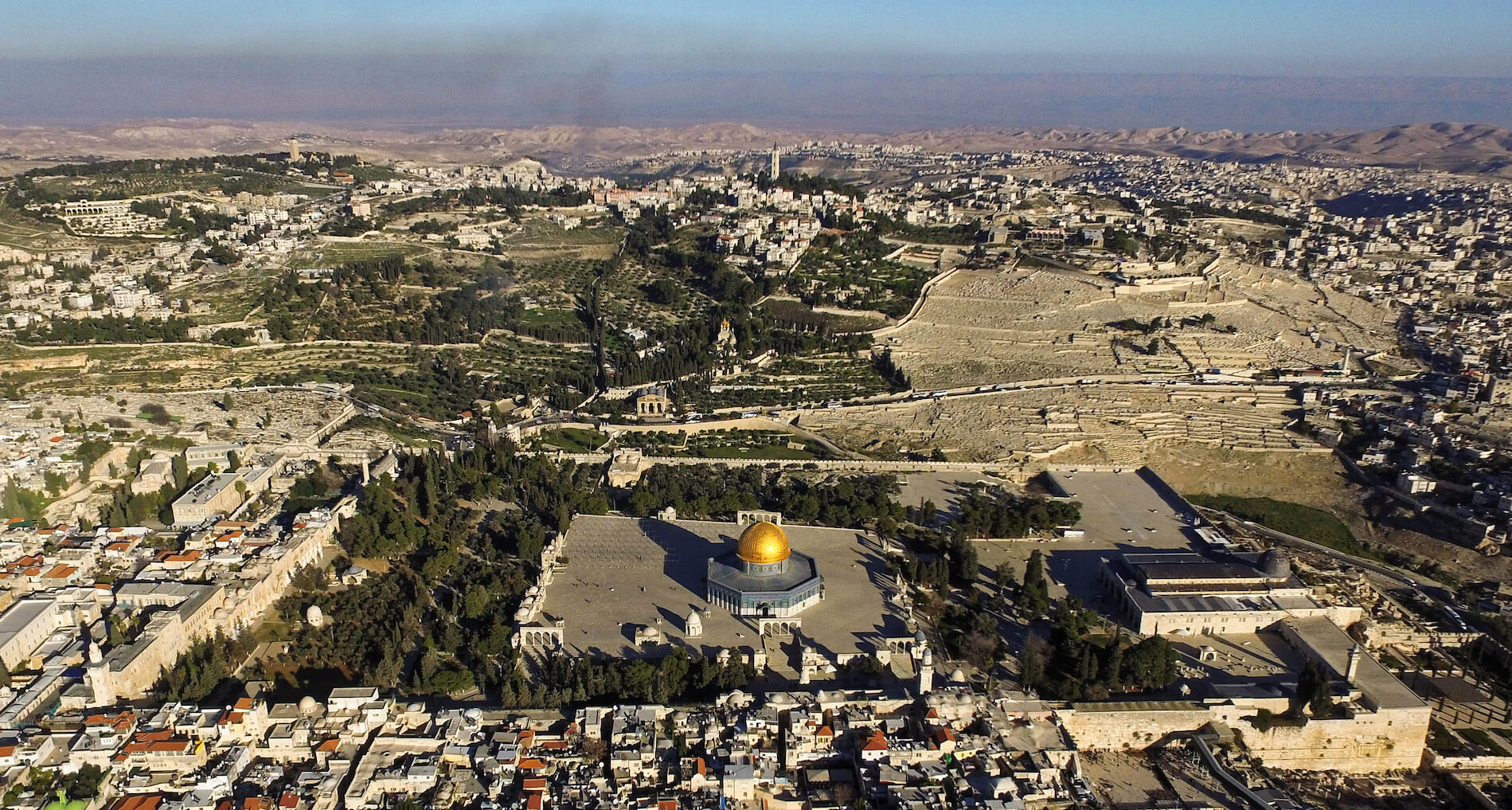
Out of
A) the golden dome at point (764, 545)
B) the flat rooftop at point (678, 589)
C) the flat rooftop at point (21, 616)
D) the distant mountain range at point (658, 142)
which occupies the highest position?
the distant mountain range at point (658, 142)

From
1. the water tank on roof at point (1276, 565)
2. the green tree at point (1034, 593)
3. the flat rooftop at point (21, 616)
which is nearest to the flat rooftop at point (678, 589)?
the green tree at point (1034, 593)

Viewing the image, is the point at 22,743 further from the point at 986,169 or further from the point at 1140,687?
the point at 986,169

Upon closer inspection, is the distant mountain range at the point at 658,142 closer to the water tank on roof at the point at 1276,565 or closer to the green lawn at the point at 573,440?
the green lawn at the point at 573,440

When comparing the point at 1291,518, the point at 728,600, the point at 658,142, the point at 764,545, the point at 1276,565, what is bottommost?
the point at 1291,518

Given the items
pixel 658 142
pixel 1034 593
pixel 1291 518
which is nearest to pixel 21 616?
pixel 1034 593

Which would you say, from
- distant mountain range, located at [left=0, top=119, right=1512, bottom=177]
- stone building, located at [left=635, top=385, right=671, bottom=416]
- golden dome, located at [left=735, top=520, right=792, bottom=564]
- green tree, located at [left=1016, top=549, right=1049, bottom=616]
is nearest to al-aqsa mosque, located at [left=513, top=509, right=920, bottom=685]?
golden dome, located at [left=735, top=520, right=792, bottom=564]

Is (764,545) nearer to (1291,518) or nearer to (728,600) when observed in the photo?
(728,600)
